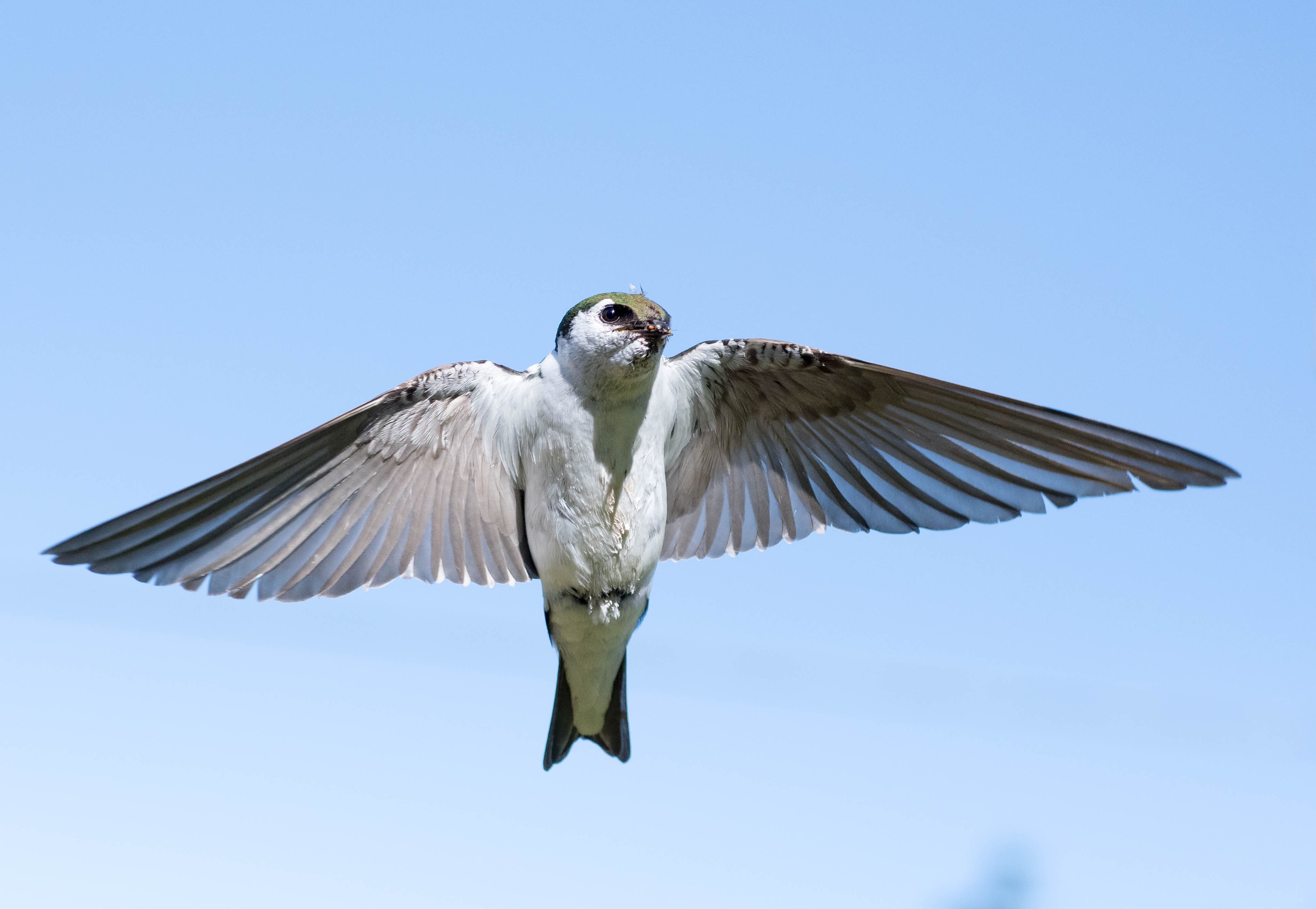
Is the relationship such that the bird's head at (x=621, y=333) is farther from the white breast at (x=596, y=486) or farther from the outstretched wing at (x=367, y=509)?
the outstretched wing at (x=367, y=509)

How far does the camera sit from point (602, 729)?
4.16 m

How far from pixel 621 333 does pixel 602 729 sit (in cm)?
161

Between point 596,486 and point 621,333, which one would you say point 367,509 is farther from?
point 621,333

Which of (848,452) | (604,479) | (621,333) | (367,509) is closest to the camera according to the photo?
(621,333)

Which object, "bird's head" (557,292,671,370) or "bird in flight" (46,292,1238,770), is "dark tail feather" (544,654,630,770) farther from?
"bird's head" (557,292,671,370)

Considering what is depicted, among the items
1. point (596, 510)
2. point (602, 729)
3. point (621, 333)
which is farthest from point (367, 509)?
point (621, 333)

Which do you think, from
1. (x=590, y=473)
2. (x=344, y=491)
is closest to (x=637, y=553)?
(x=590, y=473)

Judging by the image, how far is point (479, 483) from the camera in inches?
155

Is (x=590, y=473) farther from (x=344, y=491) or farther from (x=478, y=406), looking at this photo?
(x=344, y=491)

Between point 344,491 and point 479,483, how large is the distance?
458mm

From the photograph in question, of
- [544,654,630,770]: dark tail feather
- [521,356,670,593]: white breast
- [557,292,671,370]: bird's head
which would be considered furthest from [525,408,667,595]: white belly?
[544,654,630,770]: dark tail feather

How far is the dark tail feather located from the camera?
4.07 m

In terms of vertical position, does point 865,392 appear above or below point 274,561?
above

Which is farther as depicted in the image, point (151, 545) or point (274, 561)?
point (274, 561)
